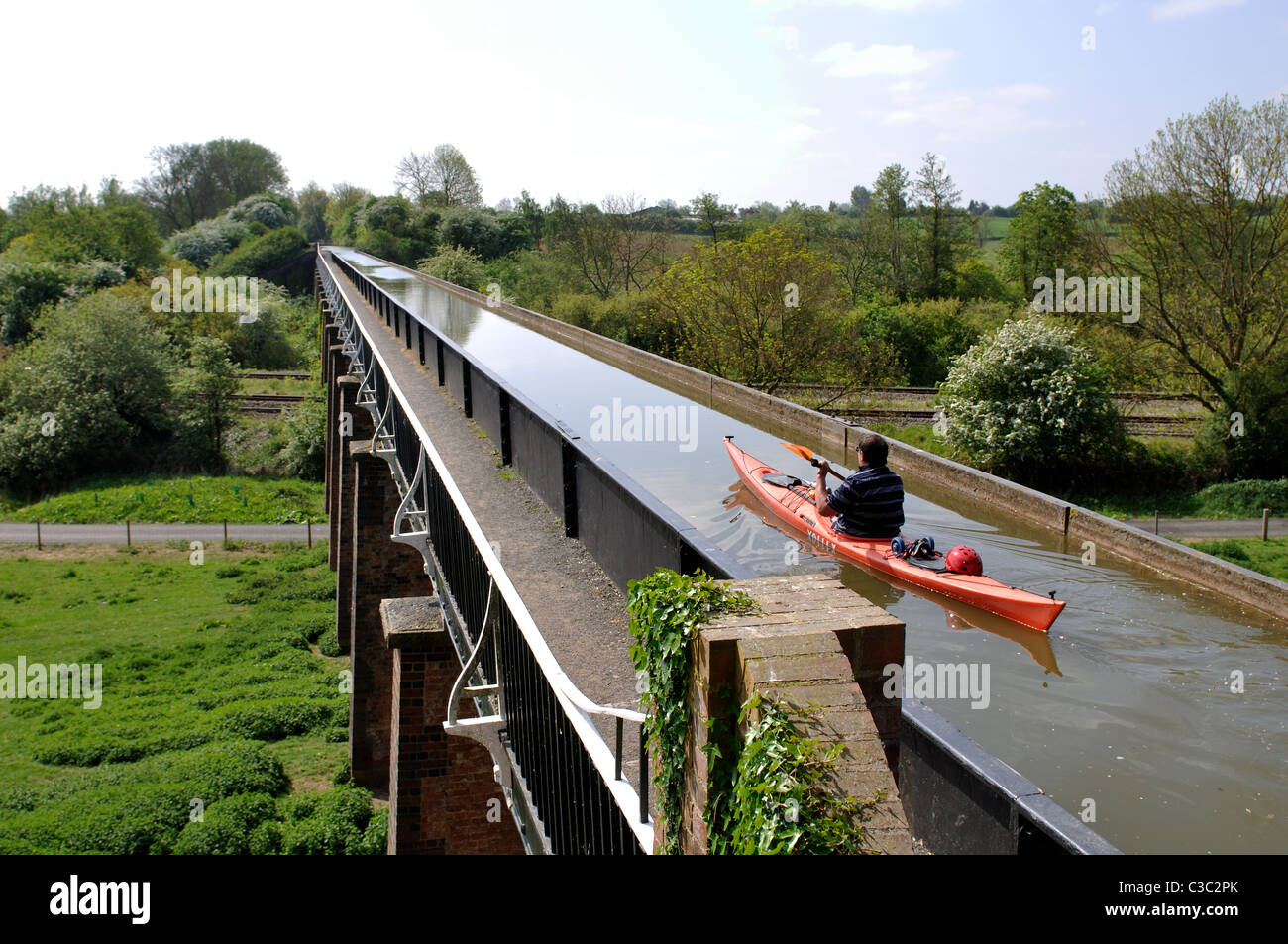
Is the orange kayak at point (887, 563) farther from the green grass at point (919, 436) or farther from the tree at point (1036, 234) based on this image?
the tree at point (1036, 234)

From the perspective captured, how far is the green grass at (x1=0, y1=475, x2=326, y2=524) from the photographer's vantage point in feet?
119

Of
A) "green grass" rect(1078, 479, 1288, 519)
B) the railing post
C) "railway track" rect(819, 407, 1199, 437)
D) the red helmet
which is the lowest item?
"green grass" rect(1078, 479, 1288, 519)

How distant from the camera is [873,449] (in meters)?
7.29

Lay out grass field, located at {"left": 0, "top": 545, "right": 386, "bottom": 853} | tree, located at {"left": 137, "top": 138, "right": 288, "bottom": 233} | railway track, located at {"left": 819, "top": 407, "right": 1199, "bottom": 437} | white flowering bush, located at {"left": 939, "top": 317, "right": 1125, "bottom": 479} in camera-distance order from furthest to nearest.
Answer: tree, located at {"left": 137, "top": 138, "right": 288, "bottom": 233} < railway track, located at {"left": 819, "top": 407, "right": 1199, "bottom": 437} < white flowering bush, located at {"left": 939, "top": 317, "right": 1125, "bottom": 479} < grass field, located at {"left": 0, "top": 545, "right": 386, "bottom": 853}

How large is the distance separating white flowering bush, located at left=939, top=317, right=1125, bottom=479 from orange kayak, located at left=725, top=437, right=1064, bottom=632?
1578cm

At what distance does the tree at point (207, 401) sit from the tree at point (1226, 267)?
3523cm

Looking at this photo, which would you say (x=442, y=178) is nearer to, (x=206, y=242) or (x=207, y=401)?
(x=206, y=242)

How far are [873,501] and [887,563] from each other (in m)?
0.52

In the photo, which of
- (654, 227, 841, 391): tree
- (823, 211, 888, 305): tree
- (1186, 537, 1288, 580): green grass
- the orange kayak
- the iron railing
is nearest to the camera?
the iron railing

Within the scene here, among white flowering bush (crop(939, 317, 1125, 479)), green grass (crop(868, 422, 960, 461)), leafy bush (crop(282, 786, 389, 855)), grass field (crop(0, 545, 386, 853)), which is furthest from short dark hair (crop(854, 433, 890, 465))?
green grass (crop(868, 422, 960, 461))

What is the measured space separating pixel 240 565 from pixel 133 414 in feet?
49.7

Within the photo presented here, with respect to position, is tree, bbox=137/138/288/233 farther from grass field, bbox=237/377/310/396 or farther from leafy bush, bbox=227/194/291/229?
grass field, bbox=237/377/310/396

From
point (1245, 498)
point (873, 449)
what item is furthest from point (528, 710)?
point (1245, 498)
